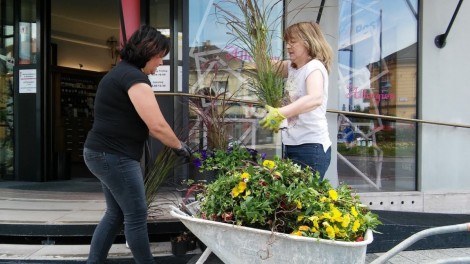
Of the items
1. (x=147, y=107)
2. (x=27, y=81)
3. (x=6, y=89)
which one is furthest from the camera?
(x=6, y=89)

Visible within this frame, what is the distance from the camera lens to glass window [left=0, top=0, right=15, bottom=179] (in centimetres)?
629

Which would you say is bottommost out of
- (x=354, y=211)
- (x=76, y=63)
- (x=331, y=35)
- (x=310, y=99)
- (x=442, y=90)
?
(x=354, y=211)

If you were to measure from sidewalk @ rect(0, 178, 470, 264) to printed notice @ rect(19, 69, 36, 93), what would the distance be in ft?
6.27

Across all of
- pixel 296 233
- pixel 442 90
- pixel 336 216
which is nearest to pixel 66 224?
pixel 296 233

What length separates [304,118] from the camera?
2.57m

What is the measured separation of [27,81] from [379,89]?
4966mm

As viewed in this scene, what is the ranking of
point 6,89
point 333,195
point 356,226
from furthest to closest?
point 6,89
point 333,195
point 356,226

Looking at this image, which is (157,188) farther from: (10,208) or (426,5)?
(426,5)

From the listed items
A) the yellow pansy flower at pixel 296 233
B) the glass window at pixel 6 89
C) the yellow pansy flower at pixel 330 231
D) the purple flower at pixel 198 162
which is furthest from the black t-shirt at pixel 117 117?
the glass window at pixel 6 89

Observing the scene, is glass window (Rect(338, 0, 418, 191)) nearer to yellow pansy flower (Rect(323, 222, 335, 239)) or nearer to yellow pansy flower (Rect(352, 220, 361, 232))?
yellow pansy flower (Rect(352, 220, 361, 232))

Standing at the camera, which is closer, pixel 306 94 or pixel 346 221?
pixel 346 221

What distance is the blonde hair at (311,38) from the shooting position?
8.34 feet

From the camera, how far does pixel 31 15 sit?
244 inches

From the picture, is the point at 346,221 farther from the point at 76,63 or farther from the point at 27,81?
the point at 76,63
